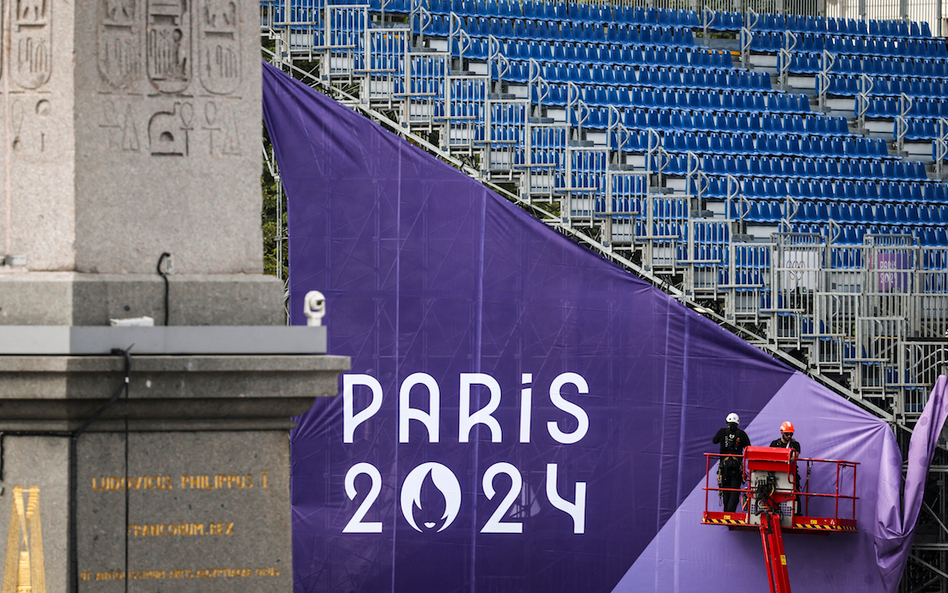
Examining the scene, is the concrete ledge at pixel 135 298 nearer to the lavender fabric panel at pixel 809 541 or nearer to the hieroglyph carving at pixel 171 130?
the hieroglyph carving at pixel 171 130

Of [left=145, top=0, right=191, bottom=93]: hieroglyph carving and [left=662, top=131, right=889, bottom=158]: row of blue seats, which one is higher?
[left=662, top=131, right=889, bottom=158]: row of blue seats

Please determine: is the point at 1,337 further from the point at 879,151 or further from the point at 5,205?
the point at 879,151

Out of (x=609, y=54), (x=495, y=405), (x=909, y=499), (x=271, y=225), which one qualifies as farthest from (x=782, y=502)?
(x=609, y=54)

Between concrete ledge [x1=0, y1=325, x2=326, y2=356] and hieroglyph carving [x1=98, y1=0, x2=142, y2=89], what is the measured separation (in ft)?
2.90

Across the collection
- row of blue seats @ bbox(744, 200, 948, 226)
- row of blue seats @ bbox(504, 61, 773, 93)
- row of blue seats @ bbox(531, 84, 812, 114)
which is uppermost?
row of blue seats @ bbox(504, 61, 773, 93)

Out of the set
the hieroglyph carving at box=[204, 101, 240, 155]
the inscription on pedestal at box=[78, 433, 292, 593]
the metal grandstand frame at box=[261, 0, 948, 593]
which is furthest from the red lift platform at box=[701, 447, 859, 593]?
the hieroglyph carving at box=[204, 101, 240, 155]

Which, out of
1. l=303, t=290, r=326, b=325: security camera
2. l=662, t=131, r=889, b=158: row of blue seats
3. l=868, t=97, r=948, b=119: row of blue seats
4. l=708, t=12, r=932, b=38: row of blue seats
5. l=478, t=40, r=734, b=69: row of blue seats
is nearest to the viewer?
l=303, t=290, r=326, b=325: security camera

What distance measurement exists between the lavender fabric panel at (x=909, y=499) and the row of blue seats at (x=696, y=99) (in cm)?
609

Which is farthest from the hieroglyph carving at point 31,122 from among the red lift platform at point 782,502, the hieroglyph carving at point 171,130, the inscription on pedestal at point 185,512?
the red lift platform at point 782,502

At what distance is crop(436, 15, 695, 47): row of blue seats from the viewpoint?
2055 centimetres

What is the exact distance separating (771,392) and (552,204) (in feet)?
13.0

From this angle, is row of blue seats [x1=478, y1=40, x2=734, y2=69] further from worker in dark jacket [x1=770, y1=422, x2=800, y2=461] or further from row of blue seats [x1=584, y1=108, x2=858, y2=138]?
worker in dark jacket [x1=770, y1=422, x2=800, y2=461]

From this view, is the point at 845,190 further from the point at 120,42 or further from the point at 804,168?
the point at 120,42

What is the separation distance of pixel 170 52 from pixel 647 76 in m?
16.5
